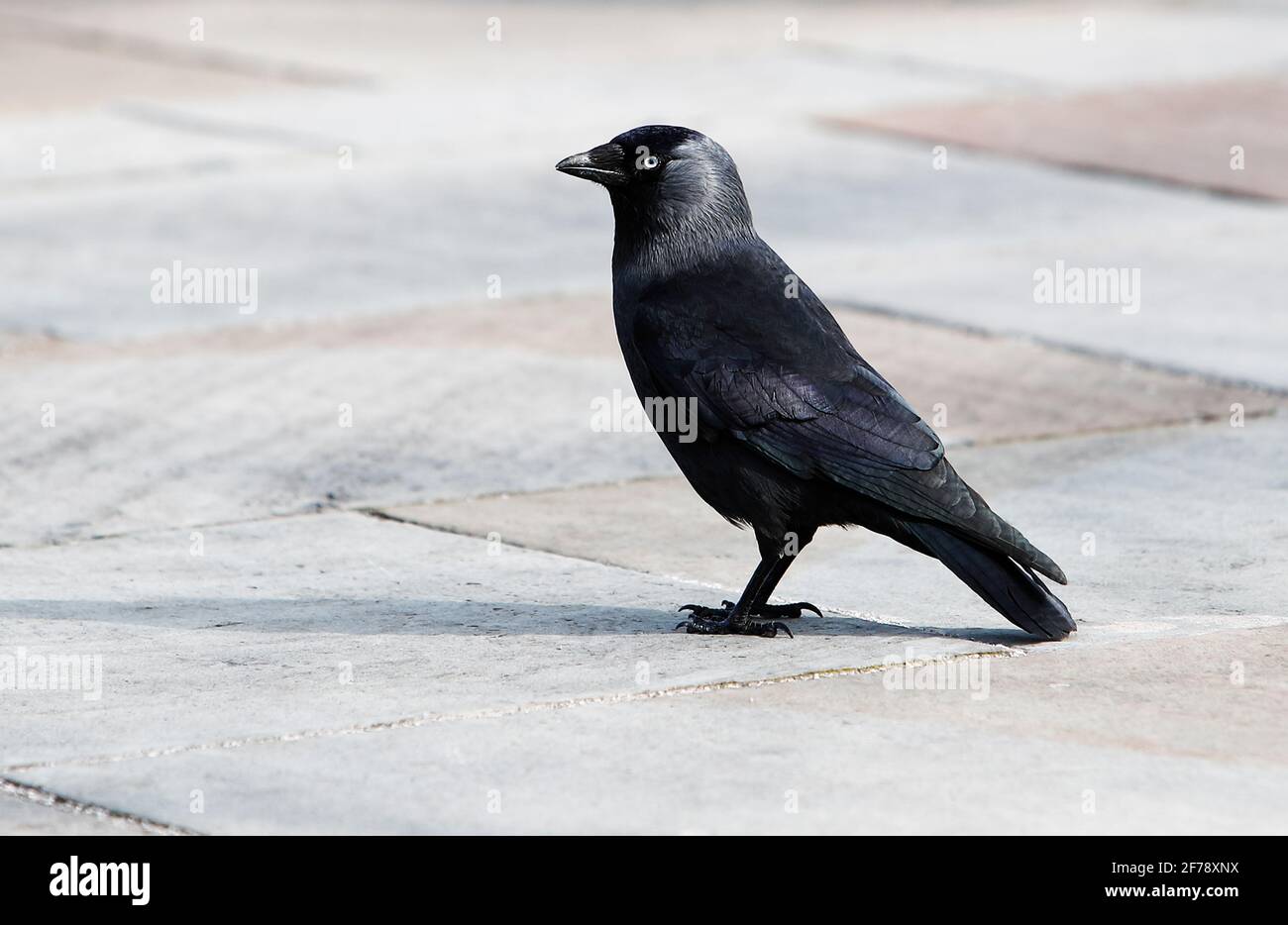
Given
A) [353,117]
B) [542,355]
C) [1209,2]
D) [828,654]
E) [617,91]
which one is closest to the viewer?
[828,654]

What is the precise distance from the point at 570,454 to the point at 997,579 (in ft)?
9.01

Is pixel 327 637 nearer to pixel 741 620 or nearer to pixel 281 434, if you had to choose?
pixel 741 620

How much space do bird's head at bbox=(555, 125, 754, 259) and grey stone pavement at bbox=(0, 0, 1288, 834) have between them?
1069 mm

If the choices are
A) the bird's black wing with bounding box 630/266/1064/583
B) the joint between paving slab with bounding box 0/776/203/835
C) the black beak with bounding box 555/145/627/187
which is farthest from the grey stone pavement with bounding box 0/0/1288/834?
the black beak with bounding box 555/145/627/187

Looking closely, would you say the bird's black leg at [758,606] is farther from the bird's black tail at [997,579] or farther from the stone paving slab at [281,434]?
the stone paving slab at [281,434]

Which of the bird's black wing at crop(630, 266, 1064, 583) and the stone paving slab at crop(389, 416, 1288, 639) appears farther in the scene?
the stone paving slab at crop(389, 416, 1288, 639)

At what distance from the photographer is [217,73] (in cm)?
1623

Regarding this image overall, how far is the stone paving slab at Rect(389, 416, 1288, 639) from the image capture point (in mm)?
6449

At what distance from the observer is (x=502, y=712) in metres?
5.43

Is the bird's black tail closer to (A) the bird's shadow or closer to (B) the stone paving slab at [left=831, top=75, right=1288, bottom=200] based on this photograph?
(A) the bird's shadow

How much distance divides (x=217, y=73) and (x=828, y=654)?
1135 centimetres

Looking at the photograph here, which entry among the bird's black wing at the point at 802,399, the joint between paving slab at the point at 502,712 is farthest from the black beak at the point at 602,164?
the joint between paving slab at the point at 502,712
